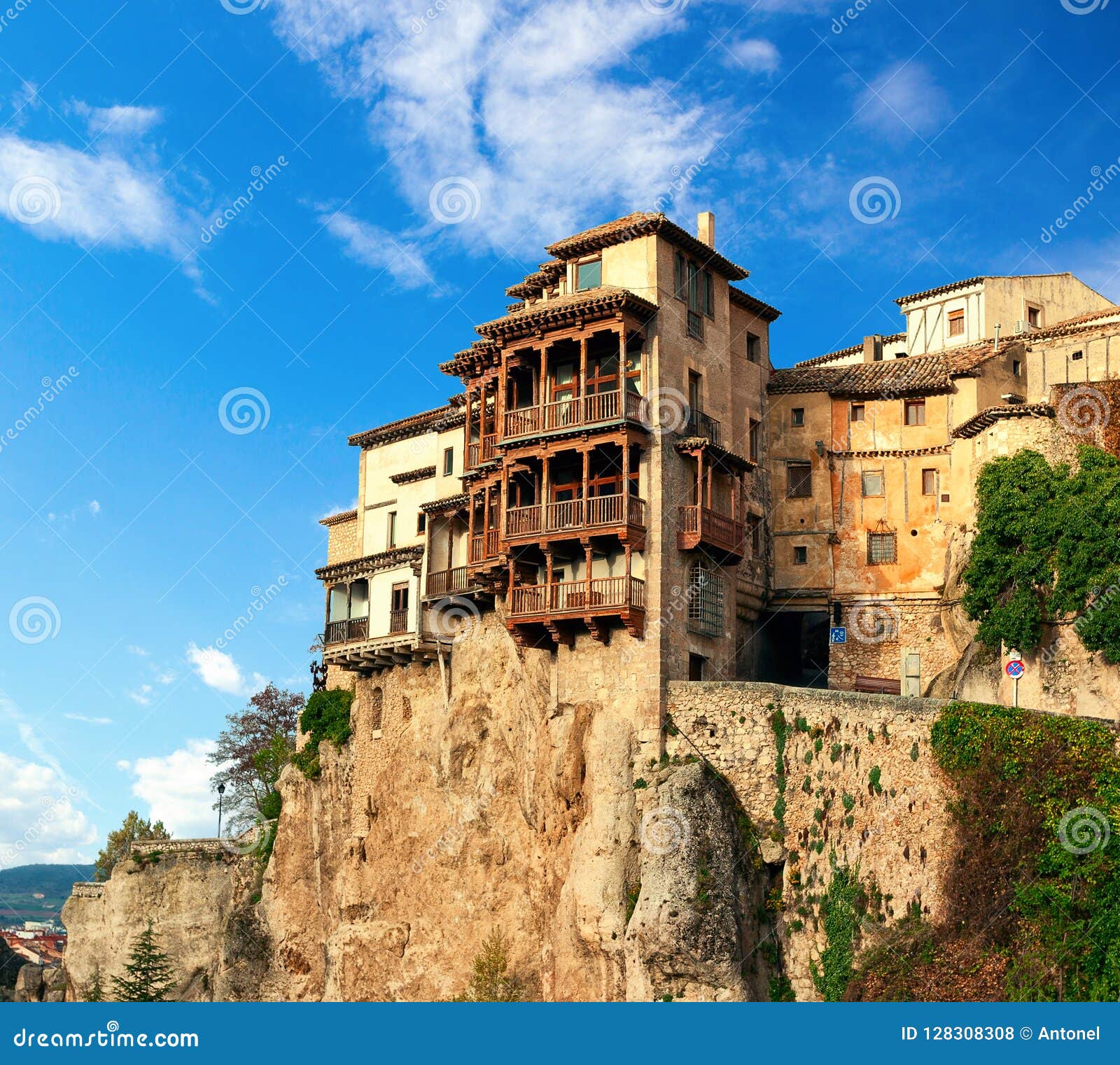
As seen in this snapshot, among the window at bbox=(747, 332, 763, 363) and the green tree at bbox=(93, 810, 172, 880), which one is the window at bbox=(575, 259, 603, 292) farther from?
the green tree at bbox=(93, 810, 172, 880)

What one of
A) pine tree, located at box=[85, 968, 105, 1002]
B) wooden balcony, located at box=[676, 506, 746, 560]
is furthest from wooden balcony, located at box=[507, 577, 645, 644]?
pine tree, located at box=[85, 968, 105, 1002]

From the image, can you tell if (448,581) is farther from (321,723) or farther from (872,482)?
(872,482)

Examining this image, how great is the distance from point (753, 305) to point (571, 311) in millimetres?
9923

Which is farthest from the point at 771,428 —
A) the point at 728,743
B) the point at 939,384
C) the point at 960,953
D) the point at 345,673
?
the point at 960,953

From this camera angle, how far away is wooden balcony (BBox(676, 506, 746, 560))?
5050cm

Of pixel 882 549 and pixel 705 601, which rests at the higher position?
pixel 882 549

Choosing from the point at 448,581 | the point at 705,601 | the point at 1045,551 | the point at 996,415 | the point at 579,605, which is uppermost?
the point at 996,415

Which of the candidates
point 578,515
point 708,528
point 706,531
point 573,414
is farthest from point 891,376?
point 578,515

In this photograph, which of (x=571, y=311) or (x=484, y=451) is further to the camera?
(x=484, y=451)

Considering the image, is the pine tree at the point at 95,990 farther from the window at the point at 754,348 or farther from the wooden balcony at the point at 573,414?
the window at the point at 754,348

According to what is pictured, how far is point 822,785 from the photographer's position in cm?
4631

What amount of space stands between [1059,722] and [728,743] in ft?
34.1

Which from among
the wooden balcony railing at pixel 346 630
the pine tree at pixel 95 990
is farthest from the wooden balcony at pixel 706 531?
the pine tree at pixel 95 990
